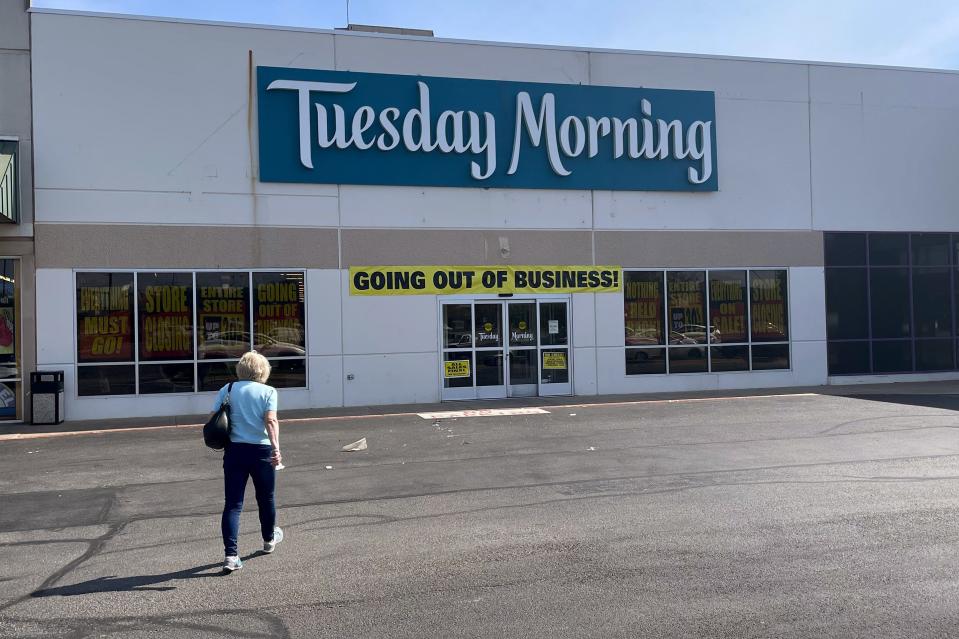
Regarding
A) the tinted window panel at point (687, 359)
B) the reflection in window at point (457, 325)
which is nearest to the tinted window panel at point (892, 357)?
the tinted window panel at point (687, 359)

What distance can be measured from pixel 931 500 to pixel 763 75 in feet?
49.9

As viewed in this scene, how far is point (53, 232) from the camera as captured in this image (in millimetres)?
16750

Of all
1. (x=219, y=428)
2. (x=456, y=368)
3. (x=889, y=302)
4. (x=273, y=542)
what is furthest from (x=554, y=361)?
(x=219, y=428)

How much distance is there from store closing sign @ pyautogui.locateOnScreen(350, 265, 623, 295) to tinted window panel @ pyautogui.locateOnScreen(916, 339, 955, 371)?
8.90m

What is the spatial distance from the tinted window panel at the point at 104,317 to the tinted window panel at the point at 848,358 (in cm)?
1679

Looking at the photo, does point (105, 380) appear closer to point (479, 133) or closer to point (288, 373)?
point (288, 373)

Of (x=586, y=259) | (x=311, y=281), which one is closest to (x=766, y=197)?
(x=586, y=259)

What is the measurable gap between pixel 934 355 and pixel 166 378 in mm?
19329

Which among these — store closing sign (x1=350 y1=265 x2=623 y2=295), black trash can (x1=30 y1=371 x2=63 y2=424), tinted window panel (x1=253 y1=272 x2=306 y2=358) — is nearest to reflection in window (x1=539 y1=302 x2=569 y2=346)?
store closing sign (x1=350 y1=265 x2=623 y2=295)

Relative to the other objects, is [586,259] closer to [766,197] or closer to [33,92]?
[766,197]

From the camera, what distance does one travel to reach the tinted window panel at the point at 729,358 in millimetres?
20656

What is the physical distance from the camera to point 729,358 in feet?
68.2

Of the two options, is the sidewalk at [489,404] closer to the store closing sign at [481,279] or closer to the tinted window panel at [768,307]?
the tinted window panel at [768,307]

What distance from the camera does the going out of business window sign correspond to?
1811cm
